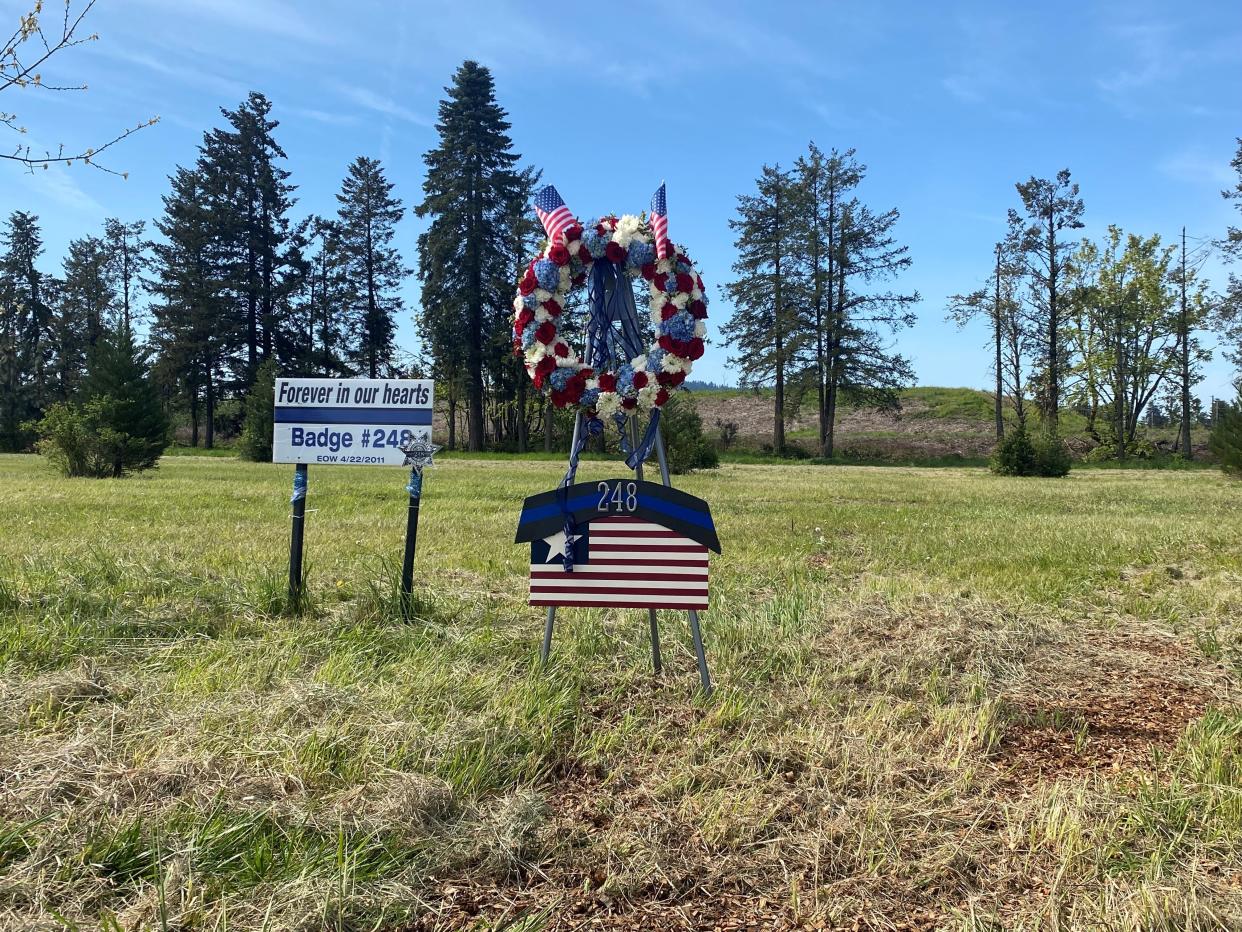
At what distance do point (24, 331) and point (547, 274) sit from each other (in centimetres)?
5761

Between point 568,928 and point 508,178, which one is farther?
point 508,178

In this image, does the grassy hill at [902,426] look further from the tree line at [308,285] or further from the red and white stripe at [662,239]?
the red and white stripe at [662,239]

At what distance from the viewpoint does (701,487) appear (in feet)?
53.2

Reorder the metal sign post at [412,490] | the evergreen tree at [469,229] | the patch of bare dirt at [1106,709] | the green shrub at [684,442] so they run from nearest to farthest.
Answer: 1. the patch of bare dirt at [1106,709]
2. the metal sign post at [412,490]
3. the green shrub at [684,442]
4. the evergreen tree at [469,229]

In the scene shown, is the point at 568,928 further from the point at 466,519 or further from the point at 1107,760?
the point at 466,519

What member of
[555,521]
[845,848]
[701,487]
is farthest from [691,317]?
[701,487]

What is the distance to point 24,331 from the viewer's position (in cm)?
4828

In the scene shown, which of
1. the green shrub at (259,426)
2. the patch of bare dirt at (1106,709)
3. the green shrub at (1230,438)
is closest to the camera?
the patch of bare dirt at (1106,709)

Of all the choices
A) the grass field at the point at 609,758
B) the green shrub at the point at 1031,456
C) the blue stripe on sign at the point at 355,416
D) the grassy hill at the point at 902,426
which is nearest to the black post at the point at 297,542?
the grass field at the point at 609,758

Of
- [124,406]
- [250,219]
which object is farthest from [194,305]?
[124,406]

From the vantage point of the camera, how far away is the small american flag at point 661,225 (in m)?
3.76

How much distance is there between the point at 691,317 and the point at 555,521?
3.85ft

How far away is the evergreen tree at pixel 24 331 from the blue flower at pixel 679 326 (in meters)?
53.6

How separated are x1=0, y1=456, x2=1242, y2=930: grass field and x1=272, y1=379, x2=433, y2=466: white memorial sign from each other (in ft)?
2.84
